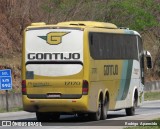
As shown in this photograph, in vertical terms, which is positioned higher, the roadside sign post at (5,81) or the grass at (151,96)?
the roadside sign post at (5,81)

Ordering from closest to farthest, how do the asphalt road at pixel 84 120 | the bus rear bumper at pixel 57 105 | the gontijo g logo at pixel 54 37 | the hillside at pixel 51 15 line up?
the asphalt road at pixel 84 120 < the bus rear bumper at pixel 57 105 < the gontijo g logo at pixel 54 37 < the hillside at pixel 51 15

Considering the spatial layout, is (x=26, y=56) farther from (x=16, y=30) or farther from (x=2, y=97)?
(x=16, y=30)

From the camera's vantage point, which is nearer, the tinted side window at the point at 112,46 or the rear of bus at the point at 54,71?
the rear of bus at the point at 54,71

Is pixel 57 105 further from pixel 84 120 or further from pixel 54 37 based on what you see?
pixel 54 37

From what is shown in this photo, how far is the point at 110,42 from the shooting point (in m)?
30.2

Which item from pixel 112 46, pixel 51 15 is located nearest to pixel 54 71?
pixel 112 46

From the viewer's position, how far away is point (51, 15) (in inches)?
2147

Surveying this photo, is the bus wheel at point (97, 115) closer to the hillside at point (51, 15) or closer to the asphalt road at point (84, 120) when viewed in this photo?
Answer: the asphalt road at point (84, 120)

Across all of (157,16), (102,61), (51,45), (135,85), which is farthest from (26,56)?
(157,16)

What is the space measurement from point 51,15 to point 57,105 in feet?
91.3

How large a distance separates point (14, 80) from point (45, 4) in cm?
819

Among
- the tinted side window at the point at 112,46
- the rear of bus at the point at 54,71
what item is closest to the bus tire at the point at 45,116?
the rear of bus at the point at 54,71

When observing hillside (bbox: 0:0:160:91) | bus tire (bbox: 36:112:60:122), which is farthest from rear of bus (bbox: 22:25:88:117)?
hillside (bbox: 0:0:160:91)

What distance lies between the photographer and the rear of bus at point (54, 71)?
2712 cm
